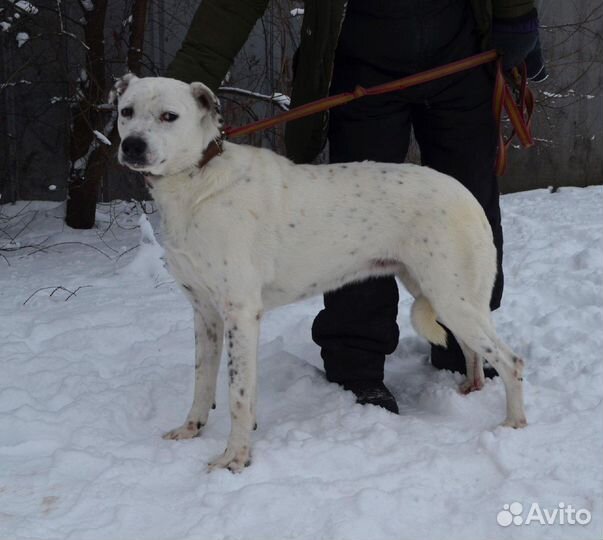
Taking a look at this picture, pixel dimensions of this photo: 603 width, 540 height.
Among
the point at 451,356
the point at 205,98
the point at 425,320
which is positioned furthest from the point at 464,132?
the point at 205,98

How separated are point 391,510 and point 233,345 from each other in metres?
0.79

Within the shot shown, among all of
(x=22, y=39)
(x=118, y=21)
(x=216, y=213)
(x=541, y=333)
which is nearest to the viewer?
(x=216, y=213)

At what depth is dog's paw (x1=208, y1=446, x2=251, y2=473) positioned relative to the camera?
232cm

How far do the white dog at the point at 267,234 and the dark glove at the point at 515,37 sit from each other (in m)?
0.57

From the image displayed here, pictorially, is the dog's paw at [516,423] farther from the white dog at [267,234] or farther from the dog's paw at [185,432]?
the dog's paw at [185,432]

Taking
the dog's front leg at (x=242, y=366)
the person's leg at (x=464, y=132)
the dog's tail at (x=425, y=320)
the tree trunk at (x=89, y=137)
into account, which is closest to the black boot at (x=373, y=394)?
the dog's tail at (x=425, y=320)

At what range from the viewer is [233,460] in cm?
235

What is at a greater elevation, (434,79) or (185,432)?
A: (434,79)

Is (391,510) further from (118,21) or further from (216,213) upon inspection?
(118,21)

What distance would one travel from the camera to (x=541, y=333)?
3.38 meters

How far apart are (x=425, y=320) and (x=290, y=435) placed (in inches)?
29.5

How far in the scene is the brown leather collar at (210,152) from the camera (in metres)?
2.47

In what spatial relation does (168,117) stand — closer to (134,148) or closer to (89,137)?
(134,148)

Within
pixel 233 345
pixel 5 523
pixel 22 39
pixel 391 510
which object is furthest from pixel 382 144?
pixel 22 39
